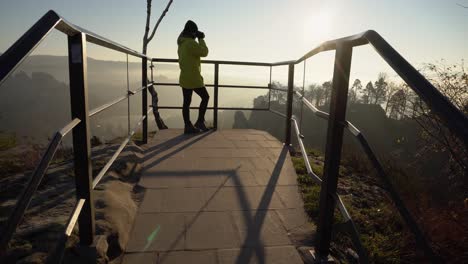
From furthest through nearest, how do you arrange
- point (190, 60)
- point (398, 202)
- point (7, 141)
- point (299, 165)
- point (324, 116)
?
1. point (7, 141)
2. point (190, 60)
3. point (299, 165)
4. point (324, 116)
5. point (398, 202)

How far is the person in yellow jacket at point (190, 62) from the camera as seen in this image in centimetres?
534

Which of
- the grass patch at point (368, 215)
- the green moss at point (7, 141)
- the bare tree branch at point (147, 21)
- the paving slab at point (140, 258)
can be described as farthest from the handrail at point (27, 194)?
the bare tree branch at point (147, 21)

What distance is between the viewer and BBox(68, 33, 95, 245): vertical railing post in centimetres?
166

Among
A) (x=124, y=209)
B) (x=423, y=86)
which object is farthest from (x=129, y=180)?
(x=423, y=86)

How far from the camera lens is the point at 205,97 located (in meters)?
5.80

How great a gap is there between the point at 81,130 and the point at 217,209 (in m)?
1.39

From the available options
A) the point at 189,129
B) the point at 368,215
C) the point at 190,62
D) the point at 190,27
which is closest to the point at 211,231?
the point at 368,215

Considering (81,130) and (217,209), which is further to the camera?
(217,209)

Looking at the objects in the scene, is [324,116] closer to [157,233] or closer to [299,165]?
[157,233]

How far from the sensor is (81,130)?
5.72ft

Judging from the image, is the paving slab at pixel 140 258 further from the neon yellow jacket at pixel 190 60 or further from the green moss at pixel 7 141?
the green moss at pixel 7 141

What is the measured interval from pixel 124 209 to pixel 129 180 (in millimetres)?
811

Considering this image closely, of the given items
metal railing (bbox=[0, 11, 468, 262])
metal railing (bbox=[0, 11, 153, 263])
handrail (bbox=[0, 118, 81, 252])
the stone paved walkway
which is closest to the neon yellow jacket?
the stone paved walkway

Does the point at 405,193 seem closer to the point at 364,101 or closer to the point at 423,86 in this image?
the point at 423,86
